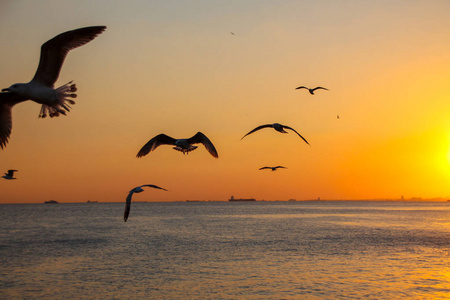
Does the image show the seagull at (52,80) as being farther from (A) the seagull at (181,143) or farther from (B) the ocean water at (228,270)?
(B) the ocean water at (228,270)

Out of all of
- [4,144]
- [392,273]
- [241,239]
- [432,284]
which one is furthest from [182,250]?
[4,144]

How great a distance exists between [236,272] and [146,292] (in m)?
8.23

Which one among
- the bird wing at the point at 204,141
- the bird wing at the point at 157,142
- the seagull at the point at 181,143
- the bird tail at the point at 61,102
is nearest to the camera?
the bird tail at the point at 61,102

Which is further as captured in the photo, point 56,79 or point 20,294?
point 20,294

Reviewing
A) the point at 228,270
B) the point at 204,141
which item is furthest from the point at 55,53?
the point at 228,270

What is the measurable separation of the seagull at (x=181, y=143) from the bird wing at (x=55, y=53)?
4699 mm

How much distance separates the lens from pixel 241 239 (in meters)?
59.7

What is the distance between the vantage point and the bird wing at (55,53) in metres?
10.3

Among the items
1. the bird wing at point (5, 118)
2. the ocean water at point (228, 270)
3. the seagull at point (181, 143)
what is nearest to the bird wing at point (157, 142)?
the seagull at point (181, 143)

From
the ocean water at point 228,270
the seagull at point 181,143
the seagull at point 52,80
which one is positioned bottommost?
the ocean water at point 228,270

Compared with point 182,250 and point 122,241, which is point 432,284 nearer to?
point 182,250

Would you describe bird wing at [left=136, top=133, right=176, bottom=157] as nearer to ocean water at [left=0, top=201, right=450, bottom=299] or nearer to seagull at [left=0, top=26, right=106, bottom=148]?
seagull at [left=0, top=26, right=106, bottom=148]

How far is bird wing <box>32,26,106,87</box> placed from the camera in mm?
10281

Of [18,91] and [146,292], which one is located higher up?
[18,91]
